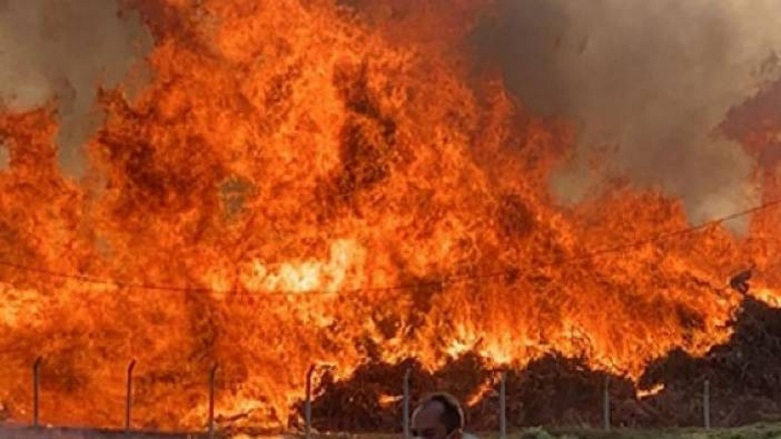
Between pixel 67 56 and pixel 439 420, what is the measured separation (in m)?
19.4

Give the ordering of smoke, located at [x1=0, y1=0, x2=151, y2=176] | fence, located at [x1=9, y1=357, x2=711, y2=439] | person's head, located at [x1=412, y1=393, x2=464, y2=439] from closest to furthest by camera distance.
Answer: person's head, located at [x1=412, y1=393, x2=464, y2=439] → fence, located at [x1=9, y1=357, x2=711, y2=439] → smoke, located at [x1=0, y1=0, x2=151, y2=176]

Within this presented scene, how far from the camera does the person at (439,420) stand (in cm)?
500

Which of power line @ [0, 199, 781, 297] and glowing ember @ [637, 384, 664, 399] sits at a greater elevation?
power line @ [0, 199, 781, 297]

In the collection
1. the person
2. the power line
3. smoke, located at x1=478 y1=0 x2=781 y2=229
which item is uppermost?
smoke, located at x1=478 y1=0 x2=781 y2=229

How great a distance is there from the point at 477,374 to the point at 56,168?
990 cm

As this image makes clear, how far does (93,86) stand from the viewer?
2220 cm

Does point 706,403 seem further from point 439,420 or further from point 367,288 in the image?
point 439,420

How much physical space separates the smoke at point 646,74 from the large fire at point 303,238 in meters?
0.83

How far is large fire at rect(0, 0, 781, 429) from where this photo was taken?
21094 mm

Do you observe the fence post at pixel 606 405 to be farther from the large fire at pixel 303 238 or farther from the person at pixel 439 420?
the person at pixel 439 420

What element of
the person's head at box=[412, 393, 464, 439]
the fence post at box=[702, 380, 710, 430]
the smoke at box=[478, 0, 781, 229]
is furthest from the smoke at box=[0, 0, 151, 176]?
the person's head at box=[412, 393, 464, 439]

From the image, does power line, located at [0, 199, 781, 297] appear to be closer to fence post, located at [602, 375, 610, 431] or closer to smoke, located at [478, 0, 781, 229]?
smoke, located at [478, 0, 781, 229]

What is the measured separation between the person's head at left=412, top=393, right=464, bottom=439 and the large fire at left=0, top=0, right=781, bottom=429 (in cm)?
1578

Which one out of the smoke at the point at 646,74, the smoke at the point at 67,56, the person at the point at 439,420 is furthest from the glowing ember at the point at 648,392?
the person at the point at 439,420
